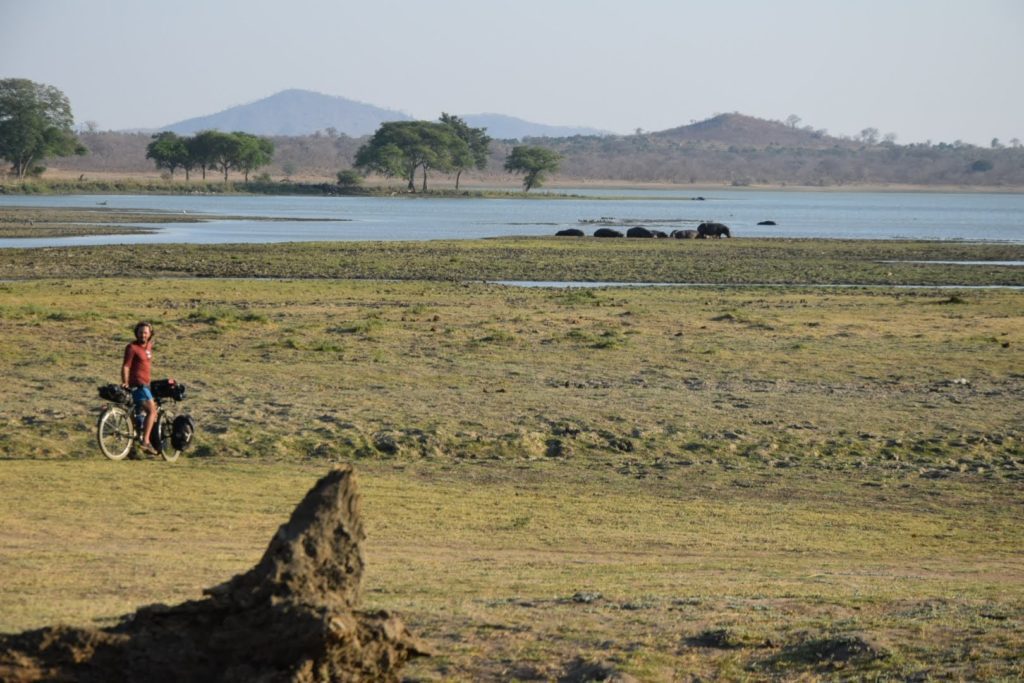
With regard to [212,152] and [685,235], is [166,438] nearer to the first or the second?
[685,235]

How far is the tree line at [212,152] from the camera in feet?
523

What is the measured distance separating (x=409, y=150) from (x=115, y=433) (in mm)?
149572

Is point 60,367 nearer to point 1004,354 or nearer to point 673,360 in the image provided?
point 673,360

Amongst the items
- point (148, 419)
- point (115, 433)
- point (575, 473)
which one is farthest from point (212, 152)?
point (575, 473)

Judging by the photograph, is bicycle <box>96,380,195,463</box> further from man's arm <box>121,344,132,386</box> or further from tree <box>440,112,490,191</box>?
tree <box>440,112,490,191</box>

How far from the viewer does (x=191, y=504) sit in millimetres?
13375

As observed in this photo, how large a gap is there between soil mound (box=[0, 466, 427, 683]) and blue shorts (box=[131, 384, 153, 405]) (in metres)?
8.47

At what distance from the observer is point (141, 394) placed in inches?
595

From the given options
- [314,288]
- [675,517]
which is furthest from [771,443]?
[314,288]

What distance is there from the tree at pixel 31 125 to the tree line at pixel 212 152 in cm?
949

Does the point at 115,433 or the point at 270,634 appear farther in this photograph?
the point at 115,433

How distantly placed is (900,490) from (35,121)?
143397 millimetres

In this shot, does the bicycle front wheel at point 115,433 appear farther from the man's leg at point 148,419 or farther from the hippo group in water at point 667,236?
the hippo group in water at point 667,236

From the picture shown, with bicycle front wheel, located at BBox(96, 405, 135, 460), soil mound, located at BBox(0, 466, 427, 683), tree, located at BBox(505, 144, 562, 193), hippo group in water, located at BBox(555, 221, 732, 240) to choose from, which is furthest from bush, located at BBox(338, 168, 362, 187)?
soil mound, located at BBox(0, 466, 427, 683)
